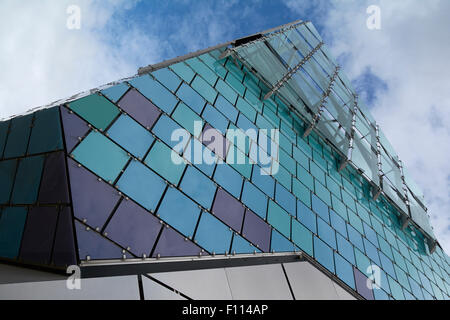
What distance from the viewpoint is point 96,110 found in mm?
7832

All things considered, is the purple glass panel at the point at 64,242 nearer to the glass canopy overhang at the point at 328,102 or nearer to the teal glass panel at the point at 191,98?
the teal glass panel at the point at 191,98

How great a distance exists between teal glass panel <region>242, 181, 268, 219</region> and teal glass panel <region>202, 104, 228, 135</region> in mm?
2277

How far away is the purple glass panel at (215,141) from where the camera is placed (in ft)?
34.2

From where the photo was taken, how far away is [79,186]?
627cm

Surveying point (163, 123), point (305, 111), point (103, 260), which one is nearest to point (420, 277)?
point (305, 111)

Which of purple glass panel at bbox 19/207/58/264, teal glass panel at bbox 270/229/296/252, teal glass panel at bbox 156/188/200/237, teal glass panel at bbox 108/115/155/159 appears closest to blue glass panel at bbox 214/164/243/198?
teal glass panel at bbox 156/188/200/237

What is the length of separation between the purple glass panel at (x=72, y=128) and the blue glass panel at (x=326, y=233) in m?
9.91

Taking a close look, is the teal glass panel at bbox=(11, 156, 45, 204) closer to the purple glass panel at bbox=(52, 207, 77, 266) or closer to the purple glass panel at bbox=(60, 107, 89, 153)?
the purple glass panel at bbox=(60, 107, 89, 153)

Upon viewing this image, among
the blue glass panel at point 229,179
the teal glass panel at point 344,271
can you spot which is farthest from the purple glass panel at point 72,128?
the teal glass panel at point 344,271

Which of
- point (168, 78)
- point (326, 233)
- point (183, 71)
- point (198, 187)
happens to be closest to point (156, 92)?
point (168, 78)

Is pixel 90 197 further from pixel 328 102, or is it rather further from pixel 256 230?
pixel 328 102

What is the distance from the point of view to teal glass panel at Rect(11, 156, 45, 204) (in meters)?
6.26

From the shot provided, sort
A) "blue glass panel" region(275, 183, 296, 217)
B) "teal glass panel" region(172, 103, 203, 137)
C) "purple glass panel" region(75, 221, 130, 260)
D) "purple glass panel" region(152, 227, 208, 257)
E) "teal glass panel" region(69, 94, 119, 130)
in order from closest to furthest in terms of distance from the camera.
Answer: "purple glass panel" region(75, 221, 130, 260), "purple glass panel" region(152, 227, 208, 257), "teal glass panel" region(69, 94, 119, 130), "teal glass panel" region(172, 103, 203, 137), "blue glass panel" region(275, 183, 296, 217)
